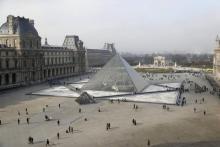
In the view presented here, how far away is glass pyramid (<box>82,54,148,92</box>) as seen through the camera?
191 ft

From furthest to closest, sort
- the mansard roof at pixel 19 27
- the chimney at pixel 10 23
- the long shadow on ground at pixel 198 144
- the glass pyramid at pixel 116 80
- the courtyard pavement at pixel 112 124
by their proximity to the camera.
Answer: the mansard roof at pixel 19 27, the chimney at pixel 10 23, the glass pyramid at pixel 116 80, the courtyard pavement at pixel 112 124, the long shadow on ground at pixel 198 144

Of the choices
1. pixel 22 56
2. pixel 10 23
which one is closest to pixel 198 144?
pixel 22 56

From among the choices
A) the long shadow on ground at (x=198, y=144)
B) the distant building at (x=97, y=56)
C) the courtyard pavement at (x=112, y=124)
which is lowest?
the long shadow on ground at (x=198, y=144)

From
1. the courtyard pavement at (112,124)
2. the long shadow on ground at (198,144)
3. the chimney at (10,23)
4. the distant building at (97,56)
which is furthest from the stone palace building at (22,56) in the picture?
the distant building at (97,56)

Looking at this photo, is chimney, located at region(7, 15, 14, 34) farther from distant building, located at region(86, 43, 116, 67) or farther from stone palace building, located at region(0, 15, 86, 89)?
distant building, located at region(86, 43, 116, 67)

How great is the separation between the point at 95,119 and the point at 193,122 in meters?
11.1

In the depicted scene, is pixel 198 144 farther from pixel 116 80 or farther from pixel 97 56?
pixel 97 56

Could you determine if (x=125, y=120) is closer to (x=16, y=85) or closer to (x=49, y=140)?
(x=49, y=140)

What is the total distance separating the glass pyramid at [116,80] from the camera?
191ft

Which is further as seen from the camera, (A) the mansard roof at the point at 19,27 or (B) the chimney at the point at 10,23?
(A) the mansard roof at the point at 19,27

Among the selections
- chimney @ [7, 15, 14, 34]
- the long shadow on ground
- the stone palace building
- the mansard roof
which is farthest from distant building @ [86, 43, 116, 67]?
the long shadow on ground

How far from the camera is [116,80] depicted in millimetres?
59156

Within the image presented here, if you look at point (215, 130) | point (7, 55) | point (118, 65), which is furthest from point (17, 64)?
point (215, 130)

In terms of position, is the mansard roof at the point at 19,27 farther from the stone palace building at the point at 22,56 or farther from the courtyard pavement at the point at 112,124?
the courtyard pavement at the point at 112,124
